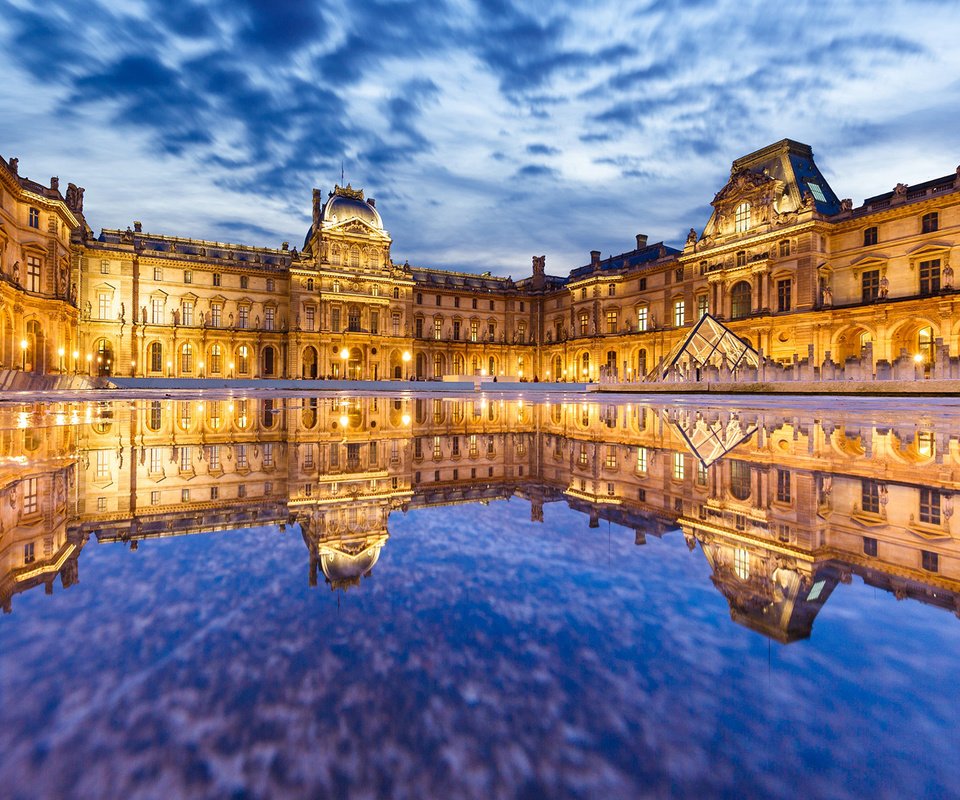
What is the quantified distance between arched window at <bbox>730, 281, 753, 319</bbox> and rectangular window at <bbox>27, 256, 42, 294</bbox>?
4183cm

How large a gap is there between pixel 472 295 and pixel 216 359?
2482cm

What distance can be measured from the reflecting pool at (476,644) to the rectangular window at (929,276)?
35.4 m

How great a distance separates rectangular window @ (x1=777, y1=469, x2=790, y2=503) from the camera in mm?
3039

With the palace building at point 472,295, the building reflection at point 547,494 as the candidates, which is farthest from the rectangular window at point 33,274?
the building reflection at point 547,494

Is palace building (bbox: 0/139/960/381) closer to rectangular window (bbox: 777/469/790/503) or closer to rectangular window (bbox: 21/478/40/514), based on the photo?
rectangular window (bbox: 777/469/790/503)

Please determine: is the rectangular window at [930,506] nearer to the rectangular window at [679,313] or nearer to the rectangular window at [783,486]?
the rectangular window at [783,486]

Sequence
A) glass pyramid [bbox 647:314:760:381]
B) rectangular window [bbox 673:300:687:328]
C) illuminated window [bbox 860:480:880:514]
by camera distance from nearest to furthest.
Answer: illuminated window [bbox 860:480:880:514]
glass pyramid [bbox 647:314:760:381]
rectangular window [bbox 673:300:687:328]

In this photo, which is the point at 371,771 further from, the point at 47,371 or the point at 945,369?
the point at 47,371

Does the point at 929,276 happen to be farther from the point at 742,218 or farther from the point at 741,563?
the point at 741,563

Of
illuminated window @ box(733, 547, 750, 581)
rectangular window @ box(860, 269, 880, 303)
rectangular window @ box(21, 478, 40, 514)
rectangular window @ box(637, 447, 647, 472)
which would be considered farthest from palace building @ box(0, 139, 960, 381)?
rectangular window @ box(21, 478, 40, 514)

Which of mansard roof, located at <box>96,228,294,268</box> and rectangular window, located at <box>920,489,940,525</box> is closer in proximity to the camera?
rectangular window, located at <box>920,489,940,525</box>

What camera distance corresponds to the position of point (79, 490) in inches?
121

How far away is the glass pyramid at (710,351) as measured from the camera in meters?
27.2

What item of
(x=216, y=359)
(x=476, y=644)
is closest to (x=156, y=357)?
(x=216, y=359)
